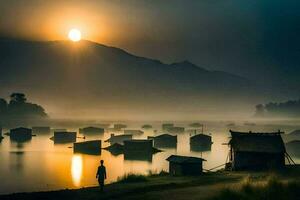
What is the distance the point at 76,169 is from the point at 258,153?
3367 cm

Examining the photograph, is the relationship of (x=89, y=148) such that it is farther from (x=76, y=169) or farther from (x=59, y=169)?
(x=76, y=169)

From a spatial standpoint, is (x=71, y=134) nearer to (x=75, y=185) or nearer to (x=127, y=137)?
(x=127, y=137)

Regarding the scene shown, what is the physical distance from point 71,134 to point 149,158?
61.2 meters

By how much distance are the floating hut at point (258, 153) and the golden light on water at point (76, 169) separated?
19.1m

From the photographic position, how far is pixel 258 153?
46500mm

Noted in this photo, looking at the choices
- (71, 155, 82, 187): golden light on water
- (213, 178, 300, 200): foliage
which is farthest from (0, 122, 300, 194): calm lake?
(213, 178, 300, 200): foliage

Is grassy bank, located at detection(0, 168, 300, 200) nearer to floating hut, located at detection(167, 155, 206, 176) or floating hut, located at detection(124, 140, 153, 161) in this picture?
floating hut, located at detection(167, 155, 206, 176)

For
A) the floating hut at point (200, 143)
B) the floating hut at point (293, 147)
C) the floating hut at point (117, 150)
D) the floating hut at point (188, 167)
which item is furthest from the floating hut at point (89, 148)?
the floating hut at point (188, 167)

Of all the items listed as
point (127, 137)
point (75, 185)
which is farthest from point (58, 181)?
point (127, 137)

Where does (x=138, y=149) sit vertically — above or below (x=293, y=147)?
below

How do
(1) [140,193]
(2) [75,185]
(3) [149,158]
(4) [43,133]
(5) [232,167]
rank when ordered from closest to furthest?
(1) [140,193] < (5) [232,167] < (2) [75,185] < (3) [149,158] < (4) [43,133]

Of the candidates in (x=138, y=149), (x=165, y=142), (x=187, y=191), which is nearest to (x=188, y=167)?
(x=187, y=191)

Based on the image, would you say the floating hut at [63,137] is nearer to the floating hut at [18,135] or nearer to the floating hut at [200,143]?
the floating hut at [18,135]

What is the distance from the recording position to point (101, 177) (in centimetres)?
3034
